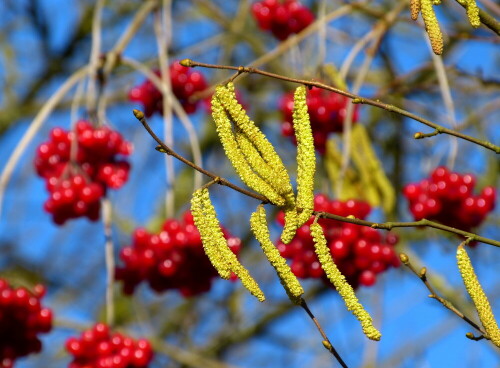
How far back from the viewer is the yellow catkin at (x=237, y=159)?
115 cm

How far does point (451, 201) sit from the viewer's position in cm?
214

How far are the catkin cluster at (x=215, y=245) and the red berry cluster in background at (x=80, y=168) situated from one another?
109 cm

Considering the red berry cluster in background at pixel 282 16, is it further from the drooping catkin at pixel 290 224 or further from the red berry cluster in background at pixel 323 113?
the drooping catkin at pixel 290 224

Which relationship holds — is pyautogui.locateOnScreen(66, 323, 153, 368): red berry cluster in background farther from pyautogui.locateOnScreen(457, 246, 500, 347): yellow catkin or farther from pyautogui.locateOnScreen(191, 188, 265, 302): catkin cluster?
pyautogui.locateOnScreen(457, 246, 500, 347): yellow catkin

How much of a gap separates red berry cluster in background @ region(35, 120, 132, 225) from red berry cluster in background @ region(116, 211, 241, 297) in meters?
0.16

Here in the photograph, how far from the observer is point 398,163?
→ 10.3 ft

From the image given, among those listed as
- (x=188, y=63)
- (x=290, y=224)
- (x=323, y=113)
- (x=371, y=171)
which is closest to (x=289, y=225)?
(x=290, y=224)

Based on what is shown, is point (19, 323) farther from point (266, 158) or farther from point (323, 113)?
point (266, 158)

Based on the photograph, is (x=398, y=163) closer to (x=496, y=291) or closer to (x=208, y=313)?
(x=496, y=291)

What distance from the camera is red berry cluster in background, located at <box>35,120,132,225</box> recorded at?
227 cm

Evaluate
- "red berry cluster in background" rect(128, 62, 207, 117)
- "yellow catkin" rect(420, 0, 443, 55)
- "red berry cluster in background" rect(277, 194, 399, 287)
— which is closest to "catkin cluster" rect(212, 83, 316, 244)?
"yellow catkin" rect(420, 0, 443, 55)

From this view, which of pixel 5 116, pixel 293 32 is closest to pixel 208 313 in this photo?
pixel 5 116

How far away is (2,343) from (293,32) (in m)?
1.42

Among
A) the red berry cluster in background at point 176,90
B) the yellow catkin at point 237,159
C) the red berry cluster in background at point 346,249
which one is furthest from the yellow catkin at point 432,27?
the red berry cluster in background at point 176,90
